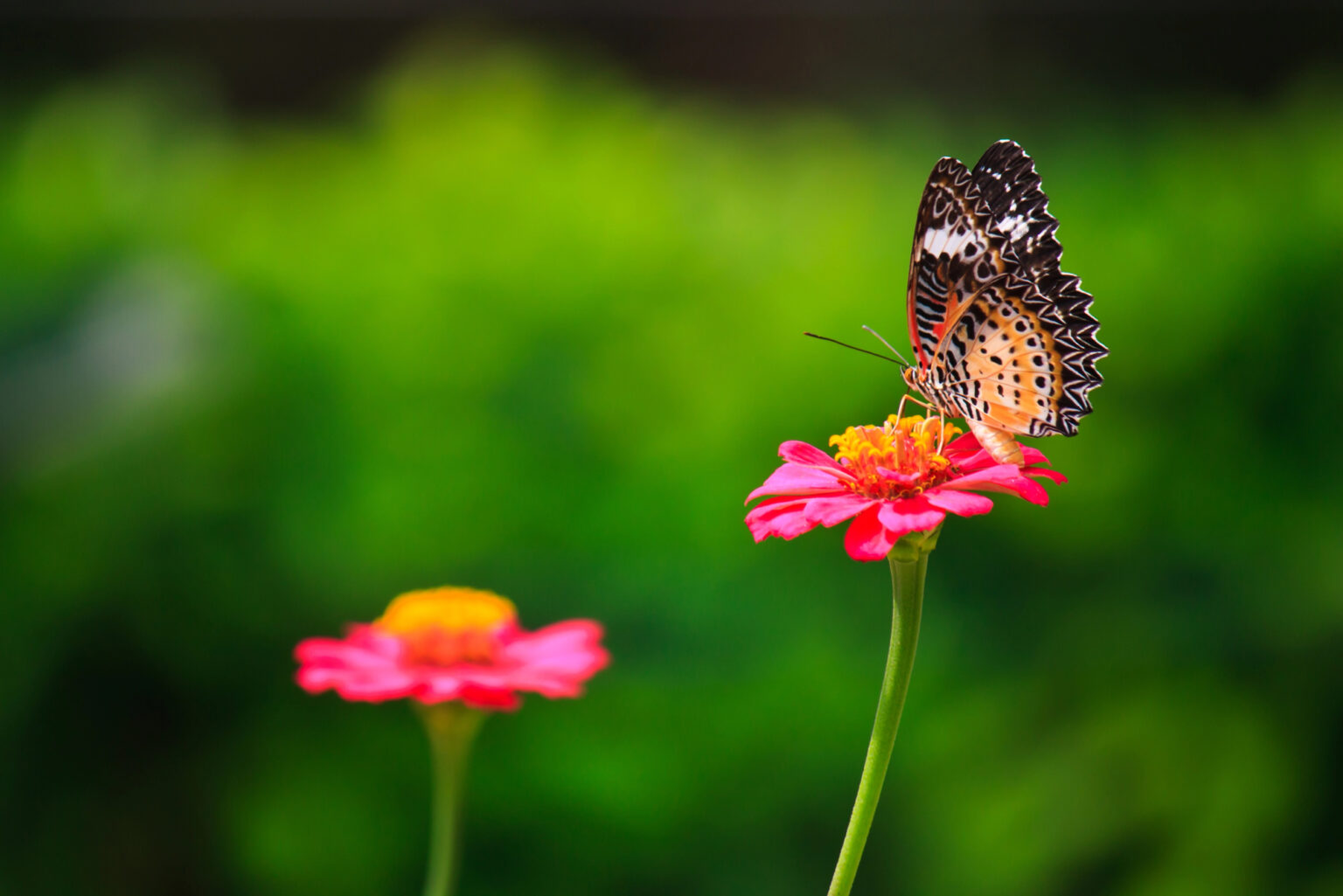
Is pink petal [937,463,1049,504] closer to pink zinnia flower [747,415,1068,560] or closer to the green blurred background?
pink zinnia flower [747,415,1068,560]

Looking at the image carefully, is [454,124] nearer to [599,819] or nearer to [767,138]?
[767,138]

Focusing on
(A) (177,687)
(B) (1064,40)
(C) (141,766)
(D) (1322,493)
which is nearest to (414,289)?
(A) (177,687)

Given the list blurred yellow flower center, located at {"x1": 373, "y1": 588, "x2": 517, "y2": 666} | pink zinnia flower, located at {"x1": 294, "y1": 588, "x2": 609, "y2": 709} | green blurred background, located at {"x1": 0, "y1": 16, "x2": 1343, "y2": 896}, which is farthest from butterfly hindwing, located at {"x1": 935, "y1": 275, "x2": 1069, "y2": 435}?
green blurred background, located at {"x1": 0, "y1": 16, "x2": 1343, "y2": 896}

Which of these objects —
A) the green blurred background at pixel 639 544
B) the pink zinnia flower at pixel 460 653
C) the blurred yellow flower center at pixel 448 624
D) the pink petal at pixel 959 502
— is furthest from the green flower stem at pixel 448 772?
the green blurred background at pixel 639 544

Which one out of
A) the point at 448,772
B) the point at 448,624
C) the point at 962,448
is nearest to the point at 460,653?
the point at 448,624

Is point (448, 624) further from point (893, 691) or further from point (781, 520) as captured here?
point (893, 691)

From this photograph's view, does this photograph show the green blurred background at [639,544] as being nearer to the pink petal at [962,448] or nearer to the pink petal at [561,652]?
the pink petal at [561,652]
